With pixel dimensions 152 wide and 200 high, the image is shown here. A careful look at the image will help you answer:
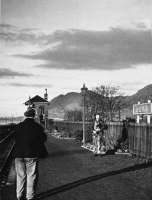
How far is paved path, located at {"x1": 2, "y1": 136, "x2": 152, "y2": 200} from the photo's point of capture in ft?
28.1

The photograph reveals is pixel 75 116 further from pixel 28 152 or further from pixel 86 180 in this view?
pixel 28 152

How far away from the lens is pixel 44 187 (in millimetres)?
9648

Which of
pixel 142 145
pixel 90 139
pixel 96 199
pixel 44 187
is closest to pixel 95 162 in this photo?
pixel 142 145

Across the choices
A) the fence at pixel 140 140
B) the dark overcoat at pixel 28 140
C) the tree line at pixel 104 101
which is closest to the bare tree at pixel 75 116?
the tree line at pixel 104 101

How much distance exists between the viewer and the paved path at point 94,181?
8570 mm

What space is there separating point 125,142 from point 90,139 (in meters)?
8.00

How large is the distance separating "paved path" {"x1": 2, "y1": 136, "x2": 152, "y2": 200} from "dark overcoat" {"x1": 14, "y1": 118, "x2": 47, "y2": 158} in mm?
934

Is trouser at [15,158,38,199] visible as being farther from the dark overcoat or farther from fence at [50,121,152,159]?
fence at [50,121,152,159]

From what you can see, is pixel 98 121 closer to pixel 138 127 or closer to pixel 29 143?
pixel 138 127

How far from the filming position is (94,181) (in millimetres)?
10648

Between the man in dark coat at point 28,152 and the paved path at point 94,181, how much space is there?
38 cm

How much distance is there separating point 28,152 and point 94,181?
124 inches

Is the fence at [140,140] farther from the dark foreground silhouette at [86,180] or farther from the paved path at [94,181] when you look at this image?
the paved path at [94,181]

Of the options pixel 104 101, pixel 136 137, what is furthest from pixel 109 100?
pixel 136 137
